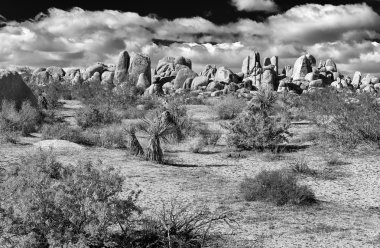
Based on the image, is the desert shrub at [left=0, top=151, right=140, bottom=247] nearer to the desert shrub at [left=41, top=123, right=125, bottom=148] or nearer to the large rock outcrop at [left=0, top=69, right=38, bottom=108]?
the desert shrub at [left=41, top=123, right=125, bottom=148]

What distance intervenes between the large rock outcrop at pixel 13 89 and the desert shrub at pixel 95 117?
3.14 meters

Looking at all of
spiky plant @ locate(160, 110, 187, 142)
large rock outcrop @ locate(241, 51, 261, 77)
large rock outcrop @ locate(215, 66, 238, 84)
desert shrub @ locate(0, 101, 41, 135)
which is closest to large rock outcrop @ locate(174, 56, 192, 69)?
large rock outcrop @ locate(215, 66, 238, 84)

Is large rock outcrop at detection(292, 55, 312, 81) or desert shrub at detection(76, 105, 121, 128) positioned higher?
large rock outcrop at detection(292, 55, 312, 81)

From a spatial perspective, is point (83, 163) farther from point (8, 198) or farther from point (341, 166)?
point (341, 166)

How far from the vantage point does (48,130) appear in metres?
18.8

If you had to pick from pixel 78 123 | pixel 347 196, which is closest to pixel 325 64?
pixel 78 123

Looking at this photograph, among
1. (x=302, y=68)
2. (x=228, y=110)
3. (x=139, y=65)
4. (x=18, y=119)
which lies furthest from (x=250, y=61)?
(x=18, y=119)

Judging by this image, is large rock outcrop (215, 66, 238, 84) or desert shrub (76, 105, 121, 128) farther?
large rock outcrop (215, 66, 238, 84)

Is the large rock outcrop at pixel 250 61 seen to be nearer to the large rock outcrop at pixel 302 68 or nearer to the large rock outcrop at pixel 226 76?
the large rock outcrop at pixel 302 68

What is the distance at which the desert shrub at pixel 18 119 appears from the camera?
62.6 ft

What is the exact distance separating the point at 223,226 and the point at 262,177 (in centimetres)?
258

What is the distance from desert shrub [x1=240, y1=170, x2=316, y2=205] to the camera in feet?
32.4

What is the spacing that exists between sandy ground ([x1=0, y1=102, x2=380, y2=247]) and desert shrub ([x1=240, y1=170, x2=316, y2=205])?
8.9 inches

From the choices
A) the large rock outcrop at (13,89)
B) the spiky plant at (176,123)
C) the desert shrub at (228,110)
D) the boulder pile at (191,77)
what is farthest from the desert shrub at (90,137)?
the boulder pile at (191,77)
